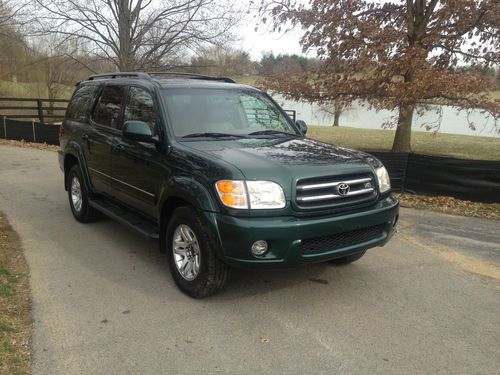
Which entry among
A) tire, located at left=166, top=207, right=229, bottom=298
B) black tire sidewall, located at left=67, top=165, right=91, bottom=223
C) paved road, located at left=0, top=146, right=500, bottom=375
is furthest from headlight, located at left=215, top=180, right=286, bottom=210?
black tire sidewall, located at left=67, top=165, right=91, bottom=223

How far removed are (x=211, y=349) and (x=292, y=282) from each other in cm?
139

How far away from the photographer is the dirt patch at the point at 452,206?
758 cm

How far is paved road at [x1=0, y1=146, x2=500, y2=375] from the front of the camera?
10.4ft

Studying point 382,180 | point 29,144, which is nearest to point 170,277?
point 382,180

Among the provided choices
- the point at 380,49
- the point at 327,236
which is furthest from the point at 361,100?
the point at 327,236

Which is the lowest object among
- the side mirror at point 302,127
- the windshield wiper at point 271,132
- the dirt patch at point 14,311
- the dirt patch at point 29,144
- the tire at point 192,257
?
the dirt patch at point 14,311

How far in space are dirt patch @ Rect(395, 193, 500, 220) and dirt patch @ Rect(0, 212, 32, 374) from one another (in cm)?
602

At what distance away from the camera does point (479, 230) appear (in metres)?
6.63

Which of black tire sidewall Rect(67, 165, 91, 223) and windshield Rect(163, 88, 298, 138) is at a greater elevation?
windshield Rect(163, 88, 298, 138)

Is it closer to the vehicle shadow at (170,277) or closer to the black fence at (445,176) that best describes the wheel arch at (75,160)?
the vehicle shadow at (170,277)

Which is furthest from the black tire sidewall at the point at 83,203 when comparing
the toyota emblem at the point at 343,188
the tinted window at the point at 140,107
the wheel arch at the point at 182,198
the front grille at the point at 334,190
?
the toyota emblem at the point at 343,188

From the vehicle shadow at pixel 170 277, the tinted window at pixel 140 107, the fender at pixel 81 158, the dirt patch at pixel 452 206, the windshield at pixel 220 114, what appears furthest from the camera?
the dirt patch at pixel 452 206

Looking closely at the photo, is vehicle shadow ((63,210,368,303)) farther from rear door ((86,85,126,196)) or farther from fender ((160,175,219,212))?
rear door ((86,85,126,196))

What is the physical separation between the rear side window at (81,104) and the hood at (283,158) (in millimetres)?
2640
